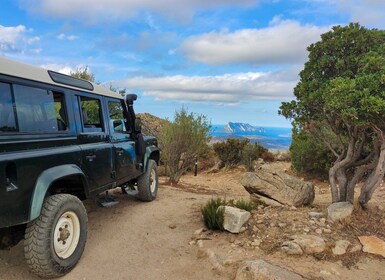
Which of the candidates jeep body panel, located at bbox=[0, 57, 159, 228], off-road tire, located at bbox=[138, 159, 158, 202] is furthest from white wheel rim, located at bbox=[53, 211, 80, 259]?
off-road tire, located at bbox=[138, 159, 158, 202]

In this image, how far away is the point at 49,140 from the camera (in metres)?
3.96

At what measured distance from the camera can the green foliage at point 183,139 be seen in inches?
455

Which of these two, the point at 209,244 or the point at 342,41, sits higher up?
the point at 342,41

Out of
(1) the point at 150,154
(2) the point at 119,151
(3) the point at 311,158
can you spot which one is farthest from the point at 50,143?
(3) the point at 311,158

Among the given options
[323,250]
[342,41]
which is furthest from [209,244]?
[342,41]

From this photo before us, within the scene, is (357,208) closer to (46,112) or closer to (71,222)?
(71,222)

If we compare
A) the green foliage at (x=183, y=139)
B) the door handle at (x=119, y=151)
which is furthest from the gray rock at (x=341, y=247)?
the green foliage at (x=183, y=139)

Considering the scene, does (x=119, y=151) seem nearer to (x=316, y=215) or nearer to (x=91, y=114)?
(x=91, y=114)

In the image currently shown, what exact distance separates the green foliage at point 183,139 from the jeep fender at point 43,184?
768 cm

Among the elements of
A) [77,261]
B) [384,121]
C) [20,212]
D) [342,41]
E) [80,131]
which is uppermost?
[342,41]

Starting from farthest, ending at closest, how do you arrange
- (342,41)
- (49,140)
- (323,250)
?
1. (342,41)
2. (323,250)
3. (49,140)

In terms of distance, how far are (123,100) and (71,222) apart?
2929mm

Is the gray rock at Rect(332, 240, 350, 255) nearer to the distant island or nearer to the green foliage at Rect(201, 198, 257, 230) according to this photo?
the green foliage at Rect(201, 198, 257, 230)

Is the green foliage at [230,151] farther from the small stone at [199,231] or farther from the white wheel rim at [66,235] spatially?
the white wheel rim at [66,235]
